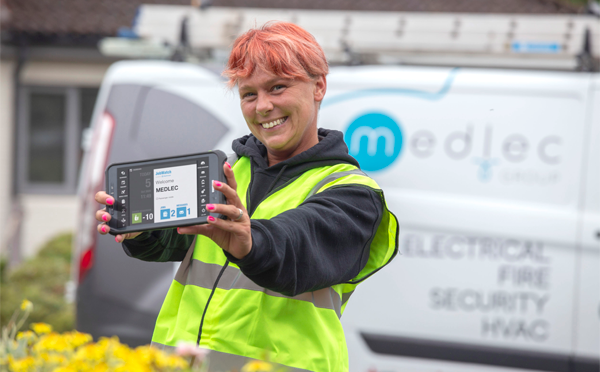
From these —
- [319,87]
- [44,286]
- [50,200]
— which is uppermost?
[319,87]

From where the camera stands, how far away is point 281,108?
169 centimetres

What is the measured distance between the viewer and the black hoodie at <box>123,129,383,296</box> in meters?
1.36

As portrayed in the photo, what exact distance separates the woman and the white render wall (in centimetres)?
815

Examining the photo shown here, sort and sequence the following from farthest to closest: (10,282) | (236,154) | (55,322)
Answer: (10,282)
(55,322)
(236,154)

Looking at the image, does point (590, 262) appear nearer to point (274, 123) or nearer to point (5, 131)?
point (274, 123)

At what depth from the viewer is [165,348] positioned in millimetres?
1695

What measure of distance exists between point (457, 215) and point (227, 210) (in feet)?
7.56

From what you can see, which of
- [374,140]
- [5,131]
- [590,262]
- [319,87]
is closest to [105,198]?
[319,87]

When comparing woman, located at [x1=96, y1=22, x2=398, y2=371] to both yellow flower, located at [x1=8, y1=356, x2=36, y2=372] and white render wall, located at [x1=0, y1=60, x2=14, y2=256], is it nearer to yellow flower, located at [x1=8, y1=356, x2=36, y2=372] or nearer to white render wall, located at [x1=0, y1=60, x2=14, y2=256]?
yellow flower, located at [x1=8, y1=356, x2=36, y2=372]

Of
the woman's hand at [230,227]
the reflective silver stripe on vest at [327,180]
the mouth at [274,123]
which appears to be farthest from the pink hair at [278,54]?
the woman's hand at [230,227]

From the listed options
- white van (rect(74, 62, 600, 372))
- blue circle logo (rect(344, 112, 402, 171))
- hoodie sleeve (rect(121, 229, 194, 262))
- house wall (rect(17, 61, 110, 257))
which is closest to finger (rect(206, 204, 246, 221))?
hoodie sleeve (rect(121, 229, 194, 262))

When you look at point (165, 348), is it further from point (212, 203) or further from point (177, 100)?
point (177, 100)

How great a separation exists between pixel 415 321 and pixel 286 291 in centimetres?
213

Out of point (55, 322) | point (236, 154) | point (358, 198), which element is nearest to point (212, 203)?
point (358, 198)
